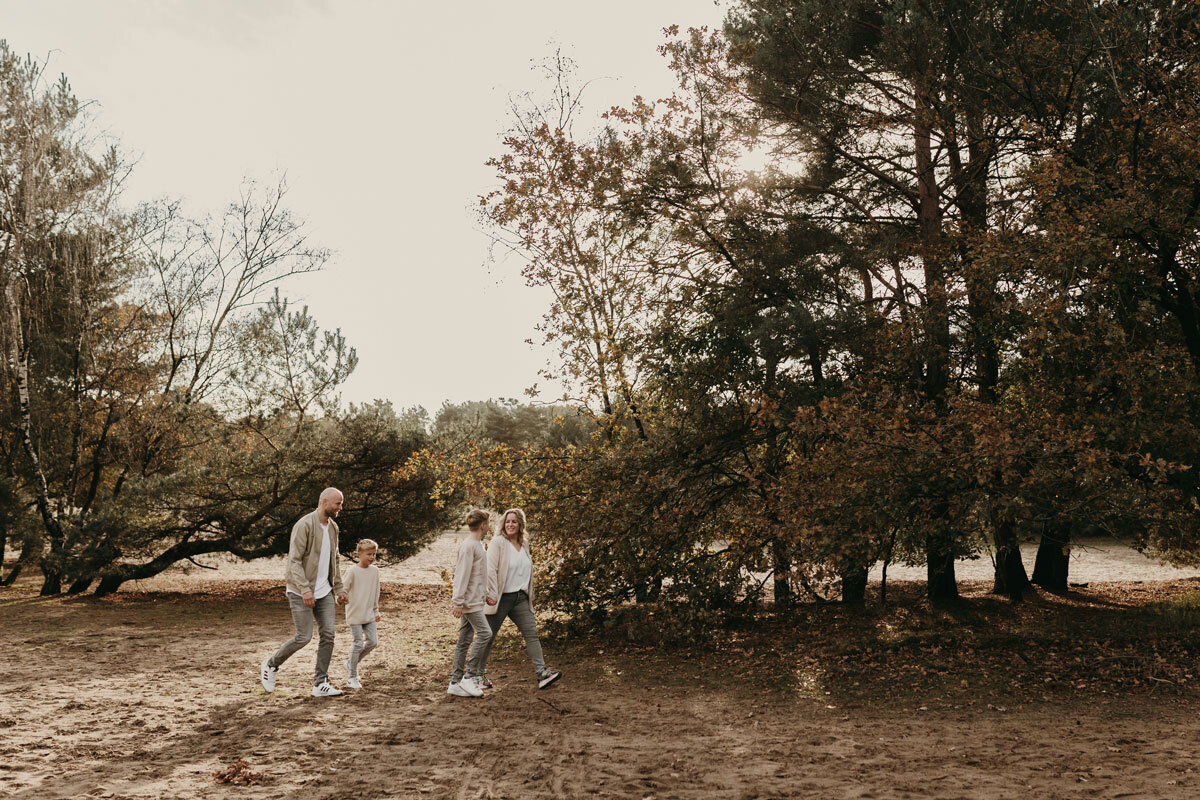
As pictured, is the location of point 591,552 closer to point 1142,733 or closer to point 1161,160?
point 1142,733

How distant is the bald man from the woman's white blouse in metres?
1.54

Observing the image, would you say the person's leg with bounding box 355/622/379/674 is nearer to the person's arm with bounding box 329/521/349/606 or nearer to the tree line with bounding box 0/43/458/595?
the person's arm with bounding box 329/521/349/606

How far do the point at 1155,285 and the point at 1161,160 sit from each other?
1.37m

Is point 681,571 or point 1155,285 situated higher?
point 1155,285

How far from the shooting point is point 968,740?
251 inches

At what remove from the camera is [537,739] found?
639cm

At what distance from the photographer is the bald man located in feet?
24.2

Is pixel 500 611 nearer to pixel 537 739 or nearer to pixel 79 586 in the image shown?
pixel 537 739

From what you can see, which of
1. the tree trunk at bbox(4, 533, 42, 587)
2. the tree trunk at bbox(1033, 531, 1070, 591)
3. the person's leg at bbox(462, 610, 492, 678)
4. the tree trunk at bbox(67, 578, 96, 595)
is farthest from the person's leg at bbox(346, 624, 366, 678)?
the tree trunk at bbox(1033, 531, 1070, 591)

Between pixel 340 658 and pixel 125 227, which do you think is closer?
pixel 340 658

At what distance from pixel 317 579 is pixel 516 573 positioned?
5.96ft

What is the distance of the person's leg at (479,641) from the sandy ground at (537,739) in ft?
0.96

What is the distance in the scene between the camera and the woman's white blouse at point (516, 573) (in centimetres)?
784

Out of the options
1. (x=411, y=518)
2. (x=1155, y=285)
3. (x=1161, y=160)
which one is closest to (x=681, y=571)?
(x=1155, y=285)
